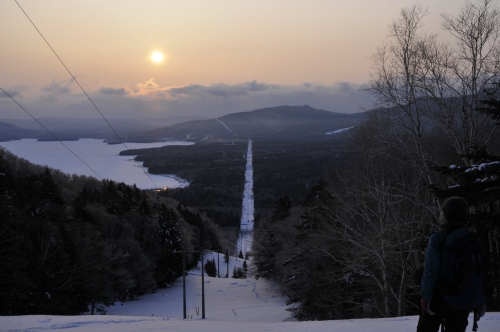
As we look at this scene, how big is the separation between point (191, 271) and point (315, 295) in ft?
121

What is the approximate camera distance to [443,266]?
3859 mm

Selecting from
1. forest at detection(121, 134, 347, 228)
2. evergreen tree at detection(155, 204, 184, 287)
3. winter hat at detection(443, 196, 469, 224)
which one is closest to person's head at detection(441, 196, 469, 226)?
winter hat at detection(443, 196, 469, 224)

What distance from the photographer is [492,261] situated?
22.5 feet

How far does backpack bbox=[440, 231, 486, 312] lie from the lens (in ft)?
12.3

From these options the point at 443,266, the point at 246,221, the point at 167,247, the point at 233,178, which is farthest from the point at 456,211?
the point at 233,178

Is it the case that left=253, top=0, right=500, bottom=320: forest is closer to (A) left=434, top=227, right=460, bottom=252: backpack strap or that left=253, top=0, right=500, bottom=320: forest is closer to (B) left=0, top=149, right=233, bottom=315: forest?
(A) left=434, top=227, right=460, bottom=252: backpack strap

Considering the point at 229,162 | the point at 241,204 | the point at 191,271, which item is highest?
the point at 229,162

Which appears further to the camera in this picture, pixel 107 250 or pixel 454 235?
pixel 107 250

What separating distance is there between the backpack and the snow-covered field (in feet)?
10.2

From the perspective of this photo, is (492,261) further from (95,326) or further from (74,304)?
(74,304)

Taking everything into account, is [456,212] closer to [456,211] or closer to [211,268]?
Answer: [456,211]

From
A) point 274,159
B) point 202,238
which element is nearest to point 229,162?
point 274,159

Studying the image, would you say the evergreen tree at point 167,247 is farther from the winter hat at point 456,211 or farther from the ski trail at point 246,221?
the winter hat at point 456,211

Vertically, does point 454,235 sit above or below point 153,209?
above
